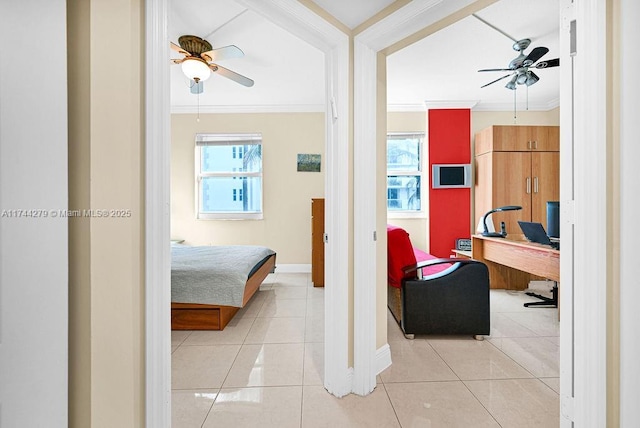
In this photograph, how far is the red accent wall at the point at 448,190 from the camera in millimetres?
4430

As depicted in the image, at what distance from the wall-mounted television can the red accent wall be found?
9cm

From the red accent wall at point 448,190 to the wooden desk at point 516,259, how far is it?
952mm

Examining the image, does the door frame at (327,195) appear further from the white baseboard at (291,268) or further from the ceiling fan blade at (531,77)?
the white baseboard at (291,268)

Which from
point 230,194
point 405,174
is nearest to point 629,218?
point 405,174

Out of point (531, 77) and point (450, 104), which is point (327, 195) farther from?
point (450, 104)

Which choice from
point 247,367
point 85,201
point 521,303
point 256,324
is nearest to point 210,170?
point 256,324

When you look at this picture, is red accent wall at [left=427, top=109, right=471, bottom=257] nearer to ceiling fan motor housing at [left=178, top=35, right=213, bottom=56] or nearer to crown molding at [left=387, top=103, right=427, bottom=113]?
crown molding at [left=387, top=103, right=427, bottom=113]

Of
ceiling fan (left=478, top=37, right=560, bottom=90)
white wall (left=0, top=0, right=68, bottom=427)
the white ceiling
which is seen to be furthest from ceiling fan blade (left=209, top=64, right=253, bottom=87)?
ceiling fan (left=478, top=37, right=560, bottom=90)

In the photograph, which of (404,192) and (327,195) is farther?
(404,192)

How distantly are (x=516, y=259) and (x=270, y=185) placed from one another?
3.51 m

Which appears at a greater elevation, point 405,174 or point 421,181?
point 405,174

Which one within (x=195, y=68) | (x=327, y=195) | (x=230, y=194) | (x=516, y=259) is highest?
(x=195, y=68)

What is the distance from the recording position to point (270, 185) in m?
4.59

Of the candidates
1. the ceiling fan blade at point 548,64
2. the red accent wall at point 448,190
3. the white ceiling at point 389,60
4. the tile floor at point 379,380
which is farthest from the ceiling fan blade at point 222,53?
the red accent wall at point 448,190
